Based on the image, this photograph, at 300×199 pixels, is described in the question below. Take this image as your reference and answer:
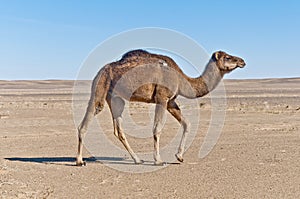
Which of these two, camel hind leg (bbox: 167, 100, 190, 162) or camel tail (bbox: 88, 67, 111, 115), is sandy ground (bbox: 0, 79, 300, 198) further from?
camel tail (bbox: 88, 67, 111, 115)

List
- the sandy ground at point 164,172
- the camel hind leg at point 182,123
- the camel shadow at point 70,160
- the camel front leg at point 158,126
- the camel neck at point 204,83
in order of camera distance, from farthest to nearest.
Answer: the camel shadow at point 70,160
the camel hind leg at point 182,123
the camel neck at point 204,83
the camel front leg at point 158,126
the sandy ground at point 164,172

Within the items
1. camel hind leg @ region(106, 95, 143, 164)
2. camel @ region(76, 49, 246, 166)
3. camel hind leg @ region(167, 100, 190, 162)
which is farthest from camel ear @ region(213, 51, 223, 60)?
camel hind leg @ region(106, 95, 143, 164)

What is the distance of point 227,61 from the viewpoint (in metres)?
11.9

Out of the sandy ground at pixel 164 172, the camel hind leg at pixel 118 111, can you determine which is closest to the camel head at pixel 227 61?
the sandy ground at pixel 164 172

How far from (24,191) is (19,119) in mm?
18757

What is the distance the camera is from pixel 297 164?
11859 millimetres

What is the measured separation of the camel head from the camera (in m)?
11.9

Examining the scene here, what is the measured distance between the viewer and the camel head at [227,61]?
11.9 metres

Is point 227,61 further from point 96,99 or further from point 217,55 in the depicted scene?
point 96,99

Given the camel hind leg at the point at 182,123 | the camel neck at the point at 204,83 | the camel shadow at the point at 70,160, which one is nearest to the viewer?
the camel neck at the point at 204,83

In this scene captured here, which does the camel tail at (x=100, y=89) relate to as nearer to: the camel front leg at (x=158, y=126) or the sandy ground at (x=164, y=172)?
the camel front leg at (x=158, y=126)

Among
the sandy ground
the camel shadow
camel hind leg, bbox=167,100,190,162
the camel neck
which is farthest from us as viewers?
the camel shadow

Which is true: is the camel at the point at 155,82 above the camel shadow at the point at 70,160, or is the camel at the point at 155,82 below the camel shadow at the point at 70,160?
above

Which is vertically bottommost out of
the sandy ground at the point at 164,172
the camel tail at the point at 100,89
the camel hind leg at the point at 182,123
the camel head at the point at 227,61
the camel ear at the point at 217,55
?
the sandy ground at the point at 164,172
